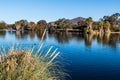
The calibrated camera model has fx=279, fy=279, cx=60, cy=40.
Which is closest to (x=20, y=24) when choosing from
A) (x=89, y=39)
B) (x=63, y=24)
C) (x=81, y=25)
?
(x=63, y=24)

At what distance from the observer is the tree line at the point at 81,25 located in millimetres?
134125

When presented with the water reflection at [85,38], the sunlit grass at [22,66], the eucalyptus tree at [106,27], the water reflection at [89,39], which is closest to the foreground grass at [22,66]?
the sunlit grass at [22,66]

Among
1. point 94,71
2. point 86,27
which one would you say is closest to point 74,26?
point 86,27

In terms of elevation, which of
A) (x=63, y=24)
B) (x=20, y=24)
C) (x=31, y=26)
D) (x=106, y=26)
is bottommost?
(x=31, y=26)

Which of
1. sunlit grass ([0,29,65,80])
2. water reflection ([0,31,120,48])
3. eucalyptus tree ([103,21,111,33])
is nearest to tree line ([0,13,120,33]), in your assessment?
eucalyptus tree ([103,21,111,33])

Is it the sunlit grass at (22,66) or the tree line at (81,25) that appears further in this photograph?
the tree line at (81,25)

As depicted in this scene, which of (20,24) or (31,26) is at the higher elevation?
(20,24)

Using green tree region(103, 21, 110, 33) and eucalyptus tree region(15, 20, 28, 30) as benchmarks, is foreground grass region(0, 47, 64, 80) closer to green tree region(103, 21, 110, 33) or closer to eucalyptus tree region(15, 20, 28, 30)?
green tree region(103, 21, 110, 33)

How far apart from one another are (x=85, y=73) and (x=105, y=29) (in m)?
115

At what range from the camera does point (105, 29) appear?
447 ft

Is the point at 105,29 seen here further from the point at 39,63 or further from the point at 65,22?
the point at 39,63

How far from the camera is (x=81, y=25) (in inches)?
5709

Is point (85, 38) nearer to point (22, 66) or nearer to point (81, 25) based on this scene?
point (81, 25)

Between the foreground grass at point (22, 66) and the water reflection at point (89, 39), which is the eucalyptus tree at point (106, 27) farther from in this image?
the foreground grass at point (22, 66)
